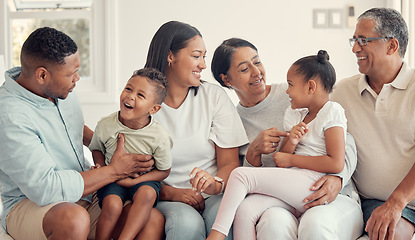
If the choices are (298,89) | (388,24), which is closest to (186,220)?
(298,89)

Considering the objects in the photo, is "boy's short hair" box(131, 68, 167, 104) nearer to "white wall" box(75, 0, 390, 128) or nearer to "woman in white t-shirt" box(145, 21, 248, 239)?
"woman in white t-shirt" box(145, 21, 248, 239)

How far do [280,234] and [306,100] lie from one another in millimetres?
555

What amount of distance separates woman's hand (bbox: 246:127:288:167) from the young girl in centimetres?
5

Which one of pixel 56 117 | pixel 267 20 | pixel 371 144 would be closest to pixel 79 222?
pixel 56 117

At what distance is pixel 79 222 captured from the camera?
1.74 meters

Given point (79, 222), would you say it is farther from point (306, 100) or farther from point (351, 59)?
point (351, 59)

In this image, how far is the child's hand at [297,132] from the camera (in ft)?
6.56

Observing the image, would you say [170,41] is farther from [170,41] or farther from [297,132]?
[297,132]

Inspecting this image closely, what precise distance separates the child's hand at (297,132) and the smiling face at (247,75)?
0.39 meters

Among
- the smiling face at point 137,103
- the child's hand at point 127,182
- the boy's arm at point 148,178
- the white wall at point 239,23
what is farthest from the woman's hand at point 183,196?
the white wall at point 239,23

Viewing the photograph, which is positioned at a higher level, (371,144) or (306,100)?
(306,100)

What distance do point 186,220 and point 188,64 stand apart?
691 mm

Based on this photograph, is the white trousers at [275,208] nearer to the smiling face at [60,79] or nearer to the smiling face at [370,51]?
the smiling face at [370,51]

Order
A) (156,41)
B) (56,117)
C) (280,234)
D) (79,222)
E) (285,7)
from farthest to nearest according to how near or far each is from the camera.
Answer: (285,7), (156,41), (56,117), (280,234), (79,222)
